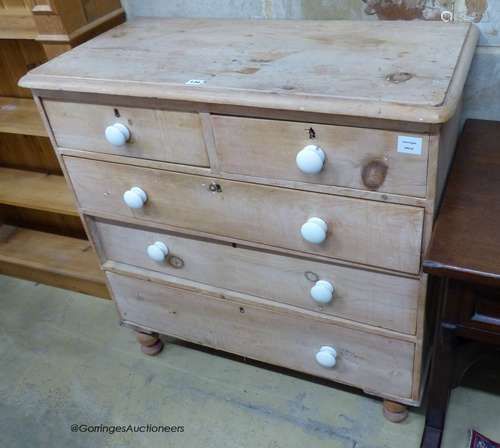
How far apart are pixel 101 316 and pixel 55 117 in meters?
0.84

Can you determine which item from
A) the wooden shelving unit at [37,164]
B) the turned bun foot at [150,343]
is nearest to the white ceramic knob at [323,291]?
the turned bun foot at [150,343]

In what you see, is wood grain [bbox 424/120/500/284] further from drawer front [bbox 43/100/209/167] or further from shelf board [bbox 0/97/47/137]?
shelf board [bbox 0/97/47/137]

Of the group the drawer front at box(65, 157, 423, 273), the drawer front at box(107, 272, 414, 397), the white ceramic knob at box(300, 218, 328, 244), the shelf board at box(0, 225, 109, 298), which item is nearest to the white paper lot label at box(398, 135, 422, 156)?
the drawer front at box(65, 157, 423, 273)

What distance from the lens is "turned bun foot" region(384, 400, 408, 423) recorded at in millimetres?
1345

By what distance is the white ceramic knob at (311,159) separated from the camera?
0.93 m

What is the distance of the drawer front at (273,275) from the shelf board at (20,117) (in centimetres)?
39

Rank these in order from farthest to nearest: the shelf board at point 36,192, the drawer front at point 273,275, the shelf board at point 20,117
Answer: the shelf board at point 36,192 < the shelf board at point 20,117 < the drawer front at point 273,275

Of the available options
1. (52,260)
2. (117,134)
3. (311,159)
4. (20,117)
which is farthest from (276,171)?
(52,260)

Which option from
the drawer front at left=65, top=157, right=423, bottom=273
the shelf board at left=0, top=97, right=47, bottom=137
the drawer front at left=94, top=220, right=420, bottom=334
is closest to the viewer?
the drawer front at left=65, top=157, right=423, bottom=273

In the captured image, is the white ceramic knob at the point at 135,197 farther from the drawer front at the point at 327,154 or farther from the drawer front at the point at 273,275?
the drawer front at the point at 327,154

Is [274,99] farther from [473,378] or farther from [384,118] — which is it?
[473,378]

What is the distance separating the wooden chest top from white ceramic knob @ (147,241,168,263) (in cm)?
40

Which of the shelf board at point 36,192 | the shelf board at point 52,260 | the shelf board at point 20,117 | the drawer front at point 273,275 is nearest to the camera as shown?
the drawer front at point 273,275

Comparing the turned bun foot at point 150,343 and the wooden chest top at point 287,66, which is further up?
Result: the wooden chest top at point 287,66
